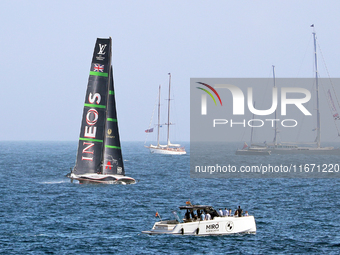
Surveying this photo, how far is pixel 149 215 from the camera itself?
2104 inches

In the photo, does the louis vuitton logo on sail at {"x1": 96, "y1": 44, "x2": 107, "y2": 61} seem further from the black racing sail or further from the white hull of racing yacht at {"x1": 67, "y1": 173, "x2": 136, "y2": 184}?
the white hull of racing yacht at {"x1": 67, "y1": 173, "x2": 136, "y2": 184}

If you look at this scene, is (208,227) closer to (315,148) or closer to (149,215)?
(149,215)

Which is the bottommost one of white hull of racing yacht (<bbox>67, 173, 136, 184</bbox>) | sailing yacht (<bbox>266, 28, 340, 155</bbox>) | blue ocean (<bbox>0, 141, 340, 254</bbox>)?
blue ocean (<bbox>0, 141, 340, 254</bbox>)

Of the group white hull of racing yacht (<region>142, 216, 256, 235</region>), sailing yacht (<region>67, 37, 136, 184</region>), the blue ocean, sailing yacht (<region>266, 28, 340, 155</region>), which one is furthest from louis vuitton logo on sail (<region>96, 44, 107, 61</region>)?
sailing yacht (<region>266, 28, 340, 155</region>)

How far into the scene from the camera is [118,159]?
71.7 metres

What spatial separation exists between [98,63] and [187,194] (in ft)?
68.6

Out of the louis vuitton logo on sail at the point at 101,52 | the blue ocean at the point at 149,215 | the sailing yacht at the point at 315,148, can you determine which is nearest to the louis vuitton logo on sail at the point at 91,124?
the louis vuitton logo on sail at the point at 101,52

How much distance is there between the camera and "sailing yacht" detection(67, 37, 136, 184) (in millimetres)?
70500

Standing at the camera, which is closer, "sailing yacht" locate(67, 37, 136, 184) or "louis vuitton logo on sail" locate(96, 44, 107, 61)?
"sailing yacht" locate(67, 37, 136, 184)

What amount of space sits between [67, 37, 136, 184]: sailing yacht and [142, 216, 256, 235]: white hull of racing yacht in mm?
28315

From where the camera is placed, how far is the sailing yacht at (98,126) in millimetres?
70500

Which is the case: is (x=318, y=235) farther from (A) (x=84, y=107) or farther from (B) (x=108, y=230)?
(A) (x=84, y=107)

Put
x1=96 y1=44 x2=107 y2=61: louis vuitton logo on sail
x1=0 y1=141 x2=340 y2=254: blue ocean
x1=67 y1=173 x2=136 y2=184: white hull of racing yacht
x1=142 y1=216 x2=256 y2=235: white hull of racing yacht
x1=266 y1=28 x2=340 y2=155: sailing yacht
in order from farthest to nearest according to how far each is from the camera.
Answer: x1=266 y1=28 x2=340 y2=155: sailing yacht < x1=96 y1=44 x2=107 y2=61: louis vuitton logo on sail < x1=67 y1=173 x2=136 y2=184: white hull of racing yacht < x1=142 y1=216 x2=256 y2=235: white hull of racing yacht < x1=0 y1=141 x2=340 y2=254: blue ocean

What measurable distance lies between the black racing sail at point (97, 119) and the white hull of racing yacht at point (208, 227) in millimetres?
28644
